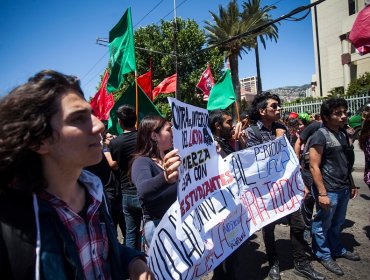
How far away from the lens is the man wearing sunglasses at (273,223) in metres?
3.21

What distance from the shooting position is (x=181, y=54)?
23000 millimetres

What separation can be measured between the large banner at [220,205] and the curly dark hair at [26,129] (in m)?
0.83

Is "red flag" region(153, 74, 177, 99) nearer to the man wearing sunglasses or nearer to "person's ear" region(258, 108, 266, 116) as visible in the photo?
the man wearing sunglasses

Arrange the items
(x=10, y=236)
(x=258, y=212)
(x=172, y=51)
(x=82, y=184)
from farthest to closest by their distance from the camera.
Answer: (x=172, y=51)
(x=258, y=212)
(x=82, y=184)
(x=10, y=236)

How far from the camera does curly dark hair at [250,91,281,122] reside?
3.52m

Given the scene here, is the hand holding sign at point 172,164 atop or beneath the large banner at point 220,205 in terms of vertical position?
atop

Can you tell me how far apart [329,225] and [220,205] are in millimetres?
1809

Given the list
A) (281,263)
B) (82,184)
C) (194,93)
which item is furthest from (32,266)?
(194,93)

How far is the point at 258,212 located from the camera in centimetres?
297

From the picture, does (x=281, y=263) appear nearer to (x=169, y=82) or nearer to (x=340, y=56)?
(x=169, y=82)

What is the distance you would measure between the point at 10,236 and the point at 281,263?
11.0 ft

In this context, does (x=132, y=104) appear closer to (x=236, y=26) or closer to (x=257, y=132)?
(x=257, y=132)

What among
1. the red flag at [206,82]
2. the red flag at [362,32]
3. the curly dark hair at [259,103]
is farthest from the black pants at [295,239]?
the red flag at [206,82]

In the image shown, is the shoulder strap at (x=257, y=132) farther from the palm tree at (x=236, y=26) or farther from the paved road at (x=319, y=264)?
the palm tree at (x=236, y=26)
